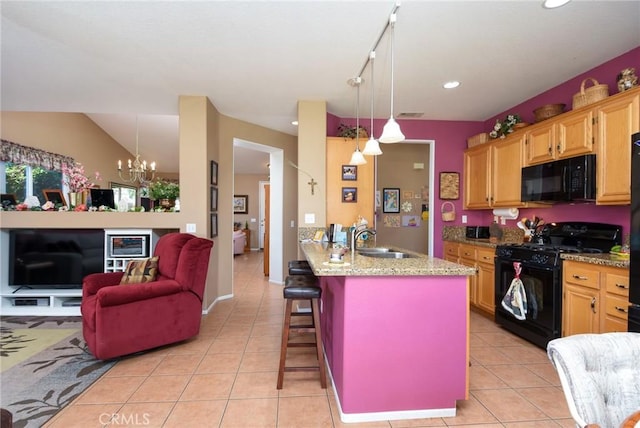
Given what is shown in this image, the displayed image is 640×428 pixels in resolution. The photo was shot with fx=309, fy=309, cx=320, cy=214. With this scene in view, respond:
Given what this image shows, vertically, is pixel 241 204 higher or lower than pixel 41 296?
higher

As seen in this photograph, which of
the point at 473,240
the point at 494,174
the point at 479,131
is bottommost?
the point at 473,240

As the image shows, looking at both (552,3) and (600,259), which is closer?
(552,3)

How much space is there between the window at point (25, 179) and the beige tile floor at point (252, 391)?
161 inches

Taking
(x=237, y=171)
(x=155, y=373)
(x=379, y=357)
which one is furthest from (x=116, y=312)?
(x=237, y=171)

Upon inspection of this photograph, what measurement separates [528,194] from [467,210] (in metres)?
1.20

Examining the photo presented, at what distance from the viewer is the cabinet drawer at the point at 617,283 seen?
7.14ft

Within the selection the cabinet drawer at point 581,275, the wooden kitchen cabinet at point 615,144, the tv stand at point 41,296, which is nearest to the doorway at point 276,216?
the tv stand at point 41,296

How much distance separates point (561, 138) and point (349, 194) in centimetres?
221

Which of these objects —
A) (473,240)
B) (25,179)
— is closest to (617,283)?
(473,240)

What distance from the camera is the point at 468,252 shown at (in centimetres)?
391

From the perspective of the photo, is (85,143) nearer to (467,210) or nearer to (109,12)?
(109,12)

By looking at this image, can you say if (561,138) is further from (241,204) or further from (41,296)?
(241,204)

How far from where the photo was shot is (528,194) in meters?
3.33

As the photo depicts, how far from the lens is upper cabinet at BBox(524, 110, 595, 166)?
270cm
